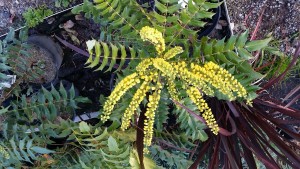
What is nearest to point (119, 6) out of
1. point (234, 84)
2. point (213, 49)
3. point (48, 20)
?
point (213, 49)

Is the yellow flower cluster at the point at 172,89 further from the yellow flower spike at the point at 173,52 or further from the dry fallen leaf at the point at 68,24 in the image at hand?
the dry fallen leaf at the point at 68,24

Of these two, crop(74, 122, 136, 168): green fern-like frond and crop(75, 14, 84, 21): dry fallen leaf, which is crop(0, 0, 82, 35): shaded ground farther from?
crop(74, 122, 136, 168): green fern-like frond

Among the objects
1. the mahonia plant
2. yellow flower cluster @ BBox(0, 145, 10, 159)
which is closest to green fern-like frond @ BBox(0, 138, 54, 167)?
yellow flower cluster @ BBox(0, 145, 10, 159)

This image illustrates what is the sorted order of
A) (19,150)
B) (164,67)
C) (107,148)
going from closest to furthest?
(164,67), (107,148), (19,150)

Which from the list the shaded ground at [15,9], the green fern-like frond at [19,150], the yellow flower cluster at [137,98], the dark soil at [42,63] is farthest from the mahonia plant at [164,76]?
the shaded ground at [15,9]

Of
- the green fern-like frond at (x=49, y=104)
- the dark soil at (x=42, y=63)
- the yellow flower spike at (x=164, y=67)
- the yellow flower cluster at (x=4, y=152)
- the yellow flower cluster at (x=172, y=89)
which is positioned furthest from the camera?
the dark soil at (x=42, y=63)

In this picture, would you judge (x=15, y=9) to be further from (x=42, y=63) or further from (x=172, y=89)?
(x=172, y=89)

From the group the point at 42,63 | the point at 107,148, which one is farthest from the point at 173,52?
the point at 42,63

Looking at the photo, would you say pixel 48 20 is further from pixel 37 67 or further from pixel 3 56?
pixel 3 56
